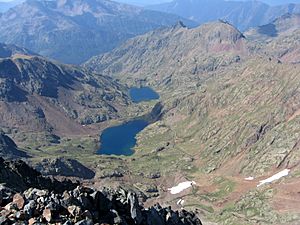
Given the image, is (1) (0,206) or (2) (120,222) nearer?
(1) (0,206)

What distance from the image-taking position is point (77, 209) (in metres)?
47.0

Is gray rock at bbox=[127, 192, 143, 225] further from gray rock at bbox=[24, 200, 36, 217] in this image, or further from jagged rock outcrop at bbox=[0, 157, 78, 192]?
jagged rock outcrop at bbox=[0, 157, 78, 192]

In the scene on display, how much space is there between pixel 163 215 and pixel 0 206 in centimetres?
3177

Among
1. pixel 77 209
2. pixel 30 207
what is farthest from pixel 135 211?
pixel 30 207

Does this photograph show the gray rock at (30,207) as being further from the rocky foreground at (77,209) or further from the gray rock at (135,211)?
the gray rock at (135,211)

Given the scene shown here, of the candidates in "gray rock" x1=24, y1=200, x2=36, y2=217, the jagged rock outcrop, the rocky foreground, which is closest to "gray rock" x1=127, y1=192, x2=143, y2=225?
the rocky foreground

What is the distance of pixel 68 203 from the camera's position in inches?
2004

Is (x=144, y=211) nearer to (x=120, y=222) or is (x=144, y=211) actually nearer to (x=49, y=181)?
(x=120, y=222)

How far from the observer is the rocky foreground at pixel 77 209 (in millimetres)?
44281

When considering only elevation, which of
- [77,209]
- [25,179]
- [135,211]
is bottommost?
[25,179]

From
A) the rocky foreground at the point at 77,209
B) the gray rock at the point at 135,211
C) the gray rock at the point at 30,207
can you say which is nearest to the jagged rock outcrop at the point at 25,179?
the rocky foreground at the point at 77,209

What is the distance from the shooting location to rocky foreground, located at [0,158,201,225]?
4428 centimetres

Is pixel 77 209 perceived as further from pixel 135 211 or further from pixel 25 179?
pixel 25 179

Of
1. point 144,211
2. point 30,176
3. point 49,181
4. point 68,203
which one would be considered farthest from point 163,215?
point 30,176
